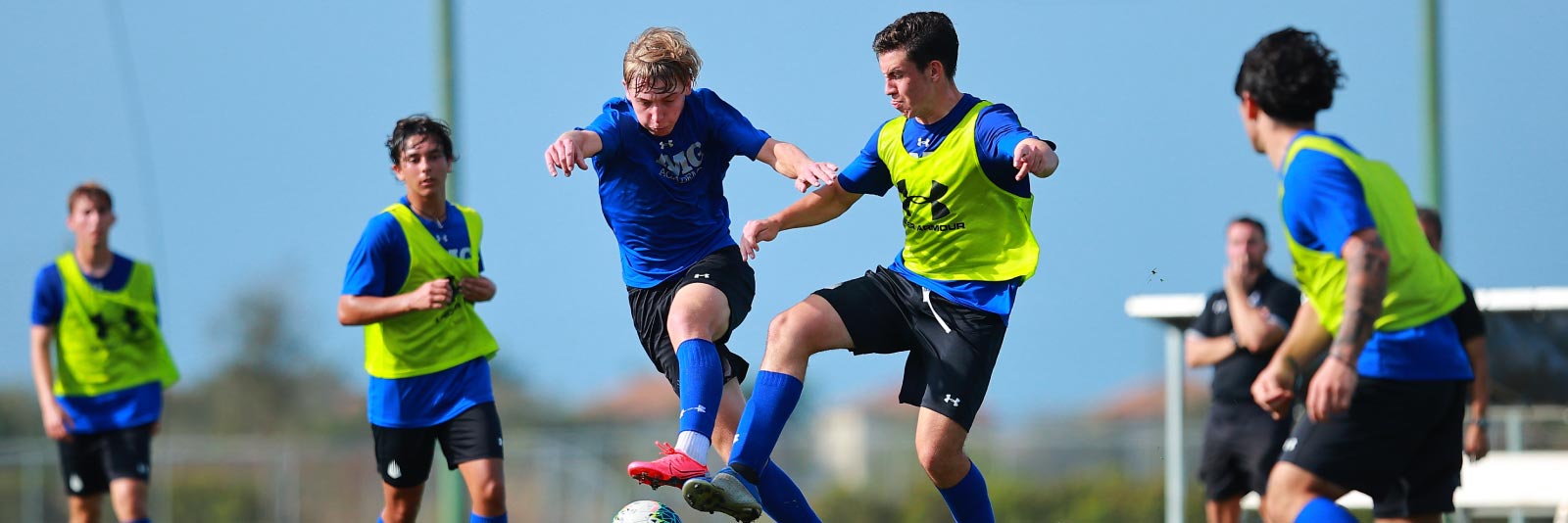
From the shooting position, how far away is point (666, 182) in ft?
20.1

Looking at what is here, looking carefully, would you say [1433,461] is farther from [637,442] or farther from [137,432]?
[637,442]

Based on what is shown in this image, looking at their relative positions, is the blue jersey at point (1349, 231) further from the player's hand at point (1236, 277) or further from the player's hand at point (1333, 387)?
the player's hand at point (1236, 277)

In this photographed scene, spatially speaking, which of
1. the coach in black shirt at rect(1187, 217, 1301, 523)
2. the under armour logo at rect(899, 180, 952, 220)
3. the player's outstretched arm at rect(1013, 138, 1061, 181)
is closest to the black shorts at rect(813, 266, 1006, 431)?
the under armour logo at rect(899, 180, 952, 220)

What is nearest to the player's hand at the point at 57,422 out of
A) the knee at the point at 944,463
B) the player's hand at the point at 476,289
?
the player's hand at the point at 476,289

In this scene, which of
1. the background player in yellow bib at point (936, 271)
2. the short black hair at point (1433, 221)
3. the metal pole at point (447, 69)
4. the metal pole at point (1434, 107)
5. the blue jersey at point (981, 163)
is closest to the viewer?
the blue jersey at point (981, 163)

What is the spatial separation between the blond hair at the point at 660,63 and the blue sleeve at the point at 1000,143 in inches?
44.6

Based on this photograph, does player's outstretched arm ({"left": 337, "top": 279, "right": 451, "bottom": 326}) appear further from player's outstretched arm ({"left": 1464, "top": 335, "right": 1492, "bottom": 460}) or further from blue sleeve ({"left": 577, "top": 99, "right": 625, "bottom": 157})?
player's outstretched arm ({"left": 1464, "top": 335, "right": 1492, "bottom": 460})

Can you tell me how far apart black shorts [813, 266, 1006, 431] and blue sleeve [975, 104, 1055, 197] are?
489 millimetres

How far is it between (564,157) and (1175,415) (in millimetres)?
6303

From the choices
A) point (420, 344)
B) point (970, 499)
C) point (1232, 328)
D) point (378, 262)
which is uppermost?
point (378, 262)

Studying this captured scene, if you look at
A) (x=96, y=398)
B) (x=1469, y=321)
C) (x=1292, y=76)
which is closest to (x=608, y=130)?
(x=1292, y=76)

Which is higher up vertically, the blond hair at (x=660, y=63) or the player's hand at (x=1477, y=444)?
the blond hair at (x=660, y=63)

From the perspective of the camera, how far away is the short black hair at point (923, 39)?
223 inches

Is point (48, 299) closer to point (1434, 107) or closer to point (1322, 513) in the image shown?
point (1322, 513)
